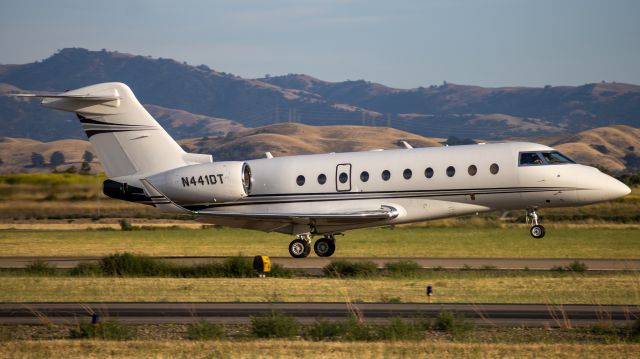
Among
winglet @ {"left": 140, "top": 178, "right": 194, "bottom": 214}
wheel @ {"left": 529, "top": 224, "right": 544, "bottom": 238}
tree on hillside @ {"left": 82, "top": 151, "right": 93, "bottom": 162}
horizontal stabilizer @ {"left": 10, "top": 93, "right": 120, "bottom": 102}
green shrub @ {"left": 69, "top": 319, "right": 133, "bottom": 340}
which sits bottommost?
green shrub @ {"left": 69, "top": 319, "right": 133, "bottom": 340}

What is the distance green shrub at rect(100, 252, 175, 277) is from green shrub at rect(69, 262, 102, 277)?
0.16 m

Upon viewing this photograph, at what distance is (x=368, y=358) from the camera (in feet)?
43.8

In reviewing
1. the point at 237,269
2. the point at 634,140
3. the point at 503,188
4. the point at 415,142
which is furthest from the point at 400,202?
the point at 634,140

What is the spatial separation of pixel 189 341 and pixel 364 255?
17883 mm

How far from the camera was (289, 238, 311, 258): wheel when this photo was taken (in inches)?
1189

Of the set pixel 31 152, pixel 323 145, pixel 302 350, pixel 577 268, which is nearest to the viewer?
pixel 302 350

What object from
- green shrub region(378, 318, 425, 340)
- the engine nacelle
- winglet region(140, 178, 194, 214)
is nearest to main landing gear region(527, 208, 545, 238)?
the engine nacelle

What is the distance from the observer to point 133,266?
26469 millimetres

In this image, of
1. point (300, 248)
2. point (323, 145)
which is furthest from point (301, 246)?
point (323, 145)

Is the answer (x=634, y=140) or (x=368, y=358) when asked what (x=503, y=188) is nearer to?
(x=368, y=358)

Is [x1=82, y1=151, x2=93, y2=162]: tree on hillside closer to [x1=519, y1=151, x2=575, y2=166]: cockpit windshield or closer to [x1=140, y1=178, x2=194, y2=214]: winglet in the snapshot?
[x1=140, y1=178, x2=194, y2=214]: winglet

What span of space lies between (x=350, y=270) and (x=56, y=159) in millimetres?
151000

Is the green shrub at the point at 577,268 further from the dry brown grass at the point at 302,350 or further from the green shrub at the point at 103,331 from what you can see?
the green shrub at the point at 103,331

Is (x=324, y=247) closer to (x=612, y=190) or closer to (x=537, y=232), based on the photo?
(x=537, y=232)
